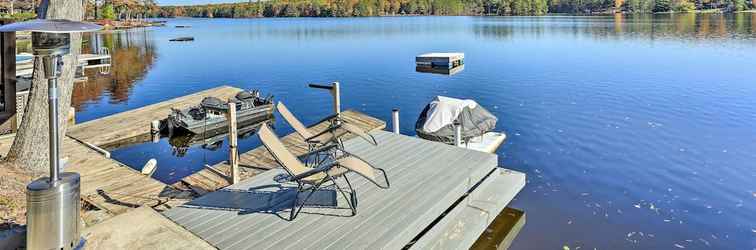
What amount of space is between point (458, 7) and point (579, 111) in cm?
11416

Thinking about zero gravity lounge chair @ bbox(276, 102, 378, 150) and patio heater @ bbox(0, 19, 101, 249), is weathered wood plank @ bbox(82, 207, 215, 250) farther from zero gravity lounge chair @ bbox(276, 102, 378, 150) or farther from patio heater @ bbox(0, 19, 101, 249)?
zero gravity lounge chair @ bbox(276, 102, 378, 150)

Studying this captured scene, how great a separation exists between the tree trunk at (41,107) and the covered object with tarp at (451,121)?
727cm

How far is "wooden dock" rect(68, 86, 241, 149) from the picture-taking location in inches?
477

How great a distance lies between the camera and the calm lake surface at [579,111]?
8188 mm

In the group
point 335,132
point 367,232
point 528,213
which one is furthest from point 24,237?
point 528,213

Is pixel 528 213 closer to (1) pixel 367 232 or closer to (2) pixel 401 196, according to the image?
(2) pixel 401 196

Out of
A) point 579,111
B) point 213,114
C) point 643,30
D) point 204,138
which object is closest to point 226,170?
point 204,138

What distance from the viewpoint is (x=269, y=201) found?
5328mm

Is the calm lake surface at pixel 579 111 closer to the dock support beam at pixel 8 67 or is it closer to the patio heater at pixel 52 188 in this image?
the dock support beam at pixel 8 67

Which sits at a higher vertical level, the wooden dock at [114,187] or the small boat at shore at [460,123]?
the small boat at shore at [460,123]

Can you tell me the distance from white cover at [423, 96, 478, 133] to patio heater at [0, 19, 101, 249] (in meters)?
8.68

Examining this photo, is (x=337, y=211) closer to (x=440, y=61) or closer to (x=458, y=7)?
(x=440, y=61)

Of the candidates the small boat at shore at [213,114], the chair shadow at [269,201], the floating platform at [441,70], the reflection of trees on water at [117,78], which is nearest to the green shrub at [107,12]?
the reflection of trees on water at [117,78]

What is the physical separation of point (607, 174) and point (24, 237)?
9.70 m
